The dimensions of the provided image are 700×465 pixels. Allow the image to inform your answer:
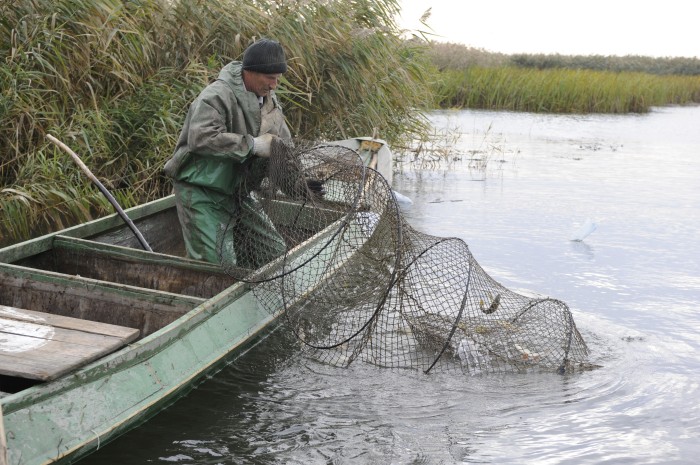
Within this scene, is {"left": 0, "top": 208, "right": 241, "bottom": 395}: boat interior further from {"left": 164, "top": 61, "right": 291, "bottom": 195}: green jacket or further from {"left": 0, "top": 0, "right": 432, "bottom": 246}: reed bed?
{"left": 0, "top": 0, "right": 432, "bottom": 246}: reed bed

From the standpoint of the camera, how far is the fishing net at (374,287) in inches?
207

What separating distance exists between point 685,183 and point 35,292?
1097 centimetres

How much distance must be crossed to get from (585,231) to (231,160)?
17.4 feet

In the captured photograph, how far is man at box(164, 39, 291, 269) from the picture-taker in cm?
520

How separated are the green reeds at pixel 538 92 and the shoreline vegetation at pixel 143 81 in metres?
8.43

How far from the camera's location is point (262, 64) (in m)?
5.21

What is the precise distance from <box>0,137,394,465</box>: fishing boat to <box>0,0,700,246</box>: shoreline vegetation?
1.40 meters

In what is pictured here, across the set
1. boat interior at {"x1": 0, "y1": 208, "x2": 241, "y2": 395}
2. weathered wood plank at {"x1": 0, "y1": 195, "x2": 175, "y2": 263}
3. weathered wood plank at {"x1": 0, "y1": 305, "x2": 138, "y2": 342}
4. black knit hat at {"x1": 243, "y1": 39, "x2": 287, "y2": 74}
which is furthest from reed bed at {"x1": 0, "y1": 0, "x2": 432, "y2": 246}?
weathered wood plank at {"x1": 0, "y1": 305, "x2": 138, "y2": 342}

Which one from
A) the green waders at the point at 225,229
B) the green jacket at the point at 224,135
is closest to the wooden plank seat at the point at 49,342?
the green waders at the point at 225,229

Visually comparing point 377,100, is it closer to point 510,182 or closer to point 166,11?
point 166,11

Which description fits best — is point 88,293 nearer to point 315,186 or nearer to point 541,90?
point 315,186

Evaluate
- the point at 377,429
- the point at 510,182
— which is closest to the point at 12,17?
the point at 377,429

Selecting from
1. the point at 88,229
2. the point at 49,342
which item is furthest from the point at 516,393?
the point at 88,229

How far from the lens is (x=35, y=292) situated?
486 centimetres
